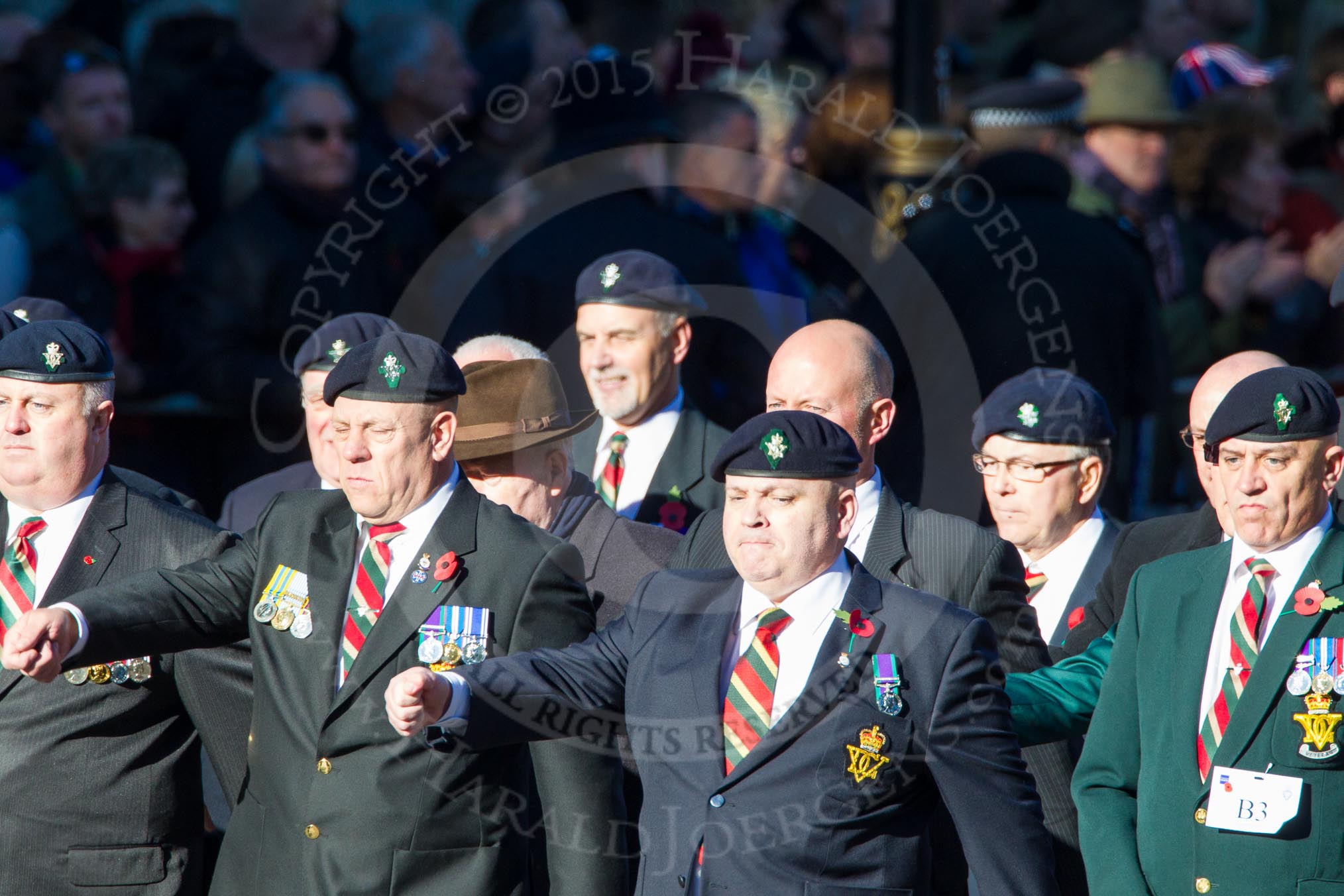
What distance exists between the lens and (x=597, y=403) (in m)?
6.98

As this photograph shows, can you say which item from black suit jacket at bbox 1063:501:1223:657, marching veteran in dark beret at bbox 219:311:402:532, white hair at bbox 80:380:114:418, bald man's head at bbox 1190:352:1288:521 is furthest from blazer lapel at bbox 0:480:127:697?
bald man's head at bbox 1190:352:1288:521

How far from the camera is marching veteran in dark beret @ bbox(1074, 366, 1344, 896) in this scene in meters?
4.47

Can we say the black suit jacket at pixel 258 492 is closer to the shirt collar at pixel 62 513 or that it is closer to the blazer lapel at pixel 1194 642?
the shirt collar at pixel 62 513

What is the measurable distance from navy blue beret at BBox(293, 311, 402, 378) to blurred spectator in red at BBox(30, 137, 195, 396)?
6.43ft

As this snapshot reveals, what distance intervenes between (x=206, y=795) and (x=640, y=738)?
225 centimetres

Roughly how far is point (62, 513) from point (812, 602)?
2248 millimetres

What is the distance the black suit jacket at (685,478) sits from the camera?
665cm

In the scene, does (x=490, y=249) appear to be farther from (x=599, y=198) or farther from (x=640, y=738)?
(x=640, y=738)

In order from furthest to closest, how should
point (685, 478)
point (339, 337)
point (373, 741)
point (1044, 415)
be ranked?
point (685, 478) < point (339, 337) < point (1044, 415) < point (373, 741)

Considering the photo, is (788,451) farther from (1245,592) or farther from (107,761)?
(107,761)

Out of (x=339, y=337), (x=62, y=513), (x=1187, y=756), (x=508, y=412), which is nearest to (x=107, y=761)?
(x=62, y=513)

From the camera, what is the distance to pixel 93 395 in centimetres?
545

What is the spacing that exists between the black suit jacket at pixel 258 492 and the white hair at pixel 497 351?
0.79 meters

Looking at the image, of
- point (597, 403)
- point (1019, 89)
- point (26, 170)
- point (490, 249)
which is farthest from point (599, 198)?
point (26, 170)
